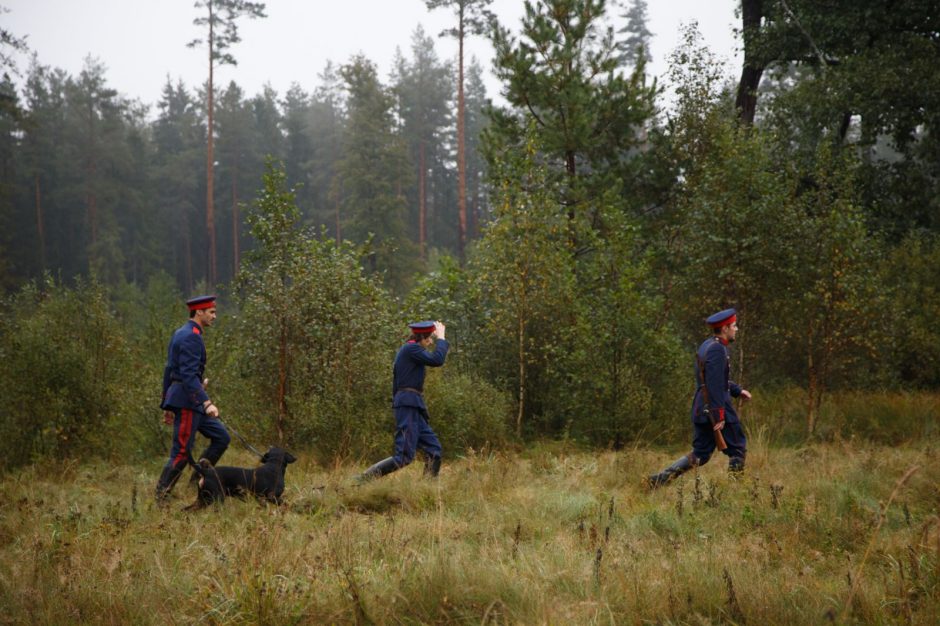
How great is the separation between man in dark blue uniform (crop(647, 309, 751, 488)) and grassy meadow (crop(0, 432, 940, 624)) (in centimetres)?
21

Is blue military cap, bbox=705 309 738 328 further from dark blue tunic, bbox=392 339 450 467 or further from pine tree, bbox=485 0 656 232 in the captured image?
pine tree, bbox=485 0 656 232

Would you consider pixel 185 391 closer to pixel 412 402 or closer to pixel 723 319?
pixel 412 402

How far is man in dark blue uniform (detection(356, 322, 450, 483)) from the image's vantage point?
761 centimetres

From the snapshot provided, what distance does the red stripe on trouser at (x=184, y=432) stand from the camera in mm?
7031

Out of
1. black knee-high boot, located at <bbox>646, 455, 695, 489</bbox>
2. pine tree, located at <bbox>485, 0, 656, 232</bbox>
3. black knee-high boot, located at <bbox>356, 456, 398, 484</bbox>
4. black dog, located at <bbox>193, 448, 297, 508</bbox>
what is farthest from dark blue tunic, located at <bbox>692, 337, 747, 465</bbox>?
pine tree, located at <bbox>485, 0, 656, 232</bbox>

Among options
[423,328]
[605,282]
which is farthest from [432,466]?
[605,282]

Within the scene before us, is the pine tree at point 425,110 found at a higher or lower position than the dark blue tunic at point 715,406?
higher

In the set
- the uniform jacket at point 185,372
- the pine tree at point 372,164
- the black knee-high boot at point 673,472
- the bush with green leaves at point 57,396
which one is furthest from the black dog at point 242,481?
the pine tree at point 372,164

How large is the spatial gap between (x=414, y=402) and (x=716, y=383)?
10.3ft

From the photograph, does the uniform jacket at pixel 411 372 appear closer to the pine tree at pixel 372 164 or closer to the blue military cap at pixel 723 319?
the blue military cap at pixel 723 319

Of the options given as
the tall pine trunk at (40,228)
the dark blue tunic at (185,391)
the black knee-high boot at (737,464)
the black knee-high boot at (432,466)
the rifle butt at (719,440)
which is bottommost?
the black knee-high boot at (432,466)

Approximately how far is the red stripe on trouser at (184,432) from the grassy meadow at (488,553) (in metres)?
0.45

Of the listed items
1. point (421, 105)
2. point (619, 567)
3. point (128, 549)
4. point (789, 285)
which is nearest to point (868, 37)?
point (789, 285)

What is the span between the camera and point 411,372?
7844mm
